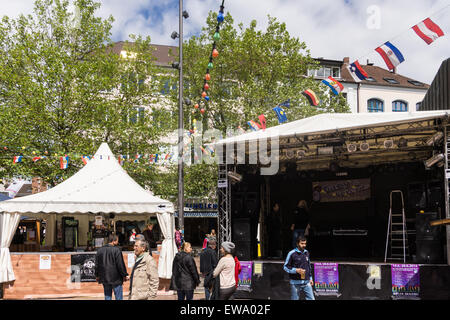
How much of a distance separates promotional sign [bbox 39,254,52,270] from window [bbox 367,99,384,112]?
39.6 meters

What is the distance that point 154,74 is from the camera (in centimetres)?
2730

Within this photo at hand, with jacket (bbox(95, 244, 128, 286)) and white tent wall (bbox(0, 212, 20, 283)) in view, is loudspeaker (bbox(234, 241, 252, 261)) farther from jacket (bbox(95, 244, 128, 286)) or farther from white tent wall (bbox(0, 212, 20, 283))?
white tent wall (bbox(0, 212, 20, 283))

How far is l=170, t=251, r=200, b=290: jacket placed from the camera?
9086 mm

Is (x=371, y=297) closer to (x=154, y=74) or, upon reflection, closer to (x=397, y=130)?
(x=397, y=130)

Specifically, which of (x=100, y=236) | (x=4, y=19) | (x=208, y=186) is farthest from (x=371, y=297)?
(x=4, y=19)

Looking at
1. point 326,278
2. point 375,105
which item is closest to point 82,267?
point 326,278

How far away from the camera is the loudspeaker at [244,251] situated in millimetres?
13625

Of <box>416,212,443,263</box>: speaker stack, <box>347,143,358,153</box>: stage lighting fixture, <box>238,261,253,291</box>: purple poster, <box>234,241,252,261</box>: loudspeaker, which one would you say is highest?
<box>347,143,358,153</box>: stage lighting fixture

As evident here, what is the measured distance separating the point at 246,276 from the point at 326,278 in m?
2.14

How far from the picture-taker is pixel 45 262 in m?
12.9

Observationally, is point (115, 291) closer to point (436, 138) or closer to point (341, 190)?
point (436, 138)

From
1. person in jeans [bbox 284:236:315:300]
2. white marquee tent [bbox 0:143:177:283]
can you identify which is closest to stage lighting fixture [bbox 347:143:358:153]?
person in jeans [bbox 284:236:315:300]

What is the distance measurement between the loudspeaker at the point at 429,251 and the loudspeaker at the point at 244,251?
4391mm

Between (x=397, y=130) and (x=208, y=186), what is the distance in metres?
16.2
